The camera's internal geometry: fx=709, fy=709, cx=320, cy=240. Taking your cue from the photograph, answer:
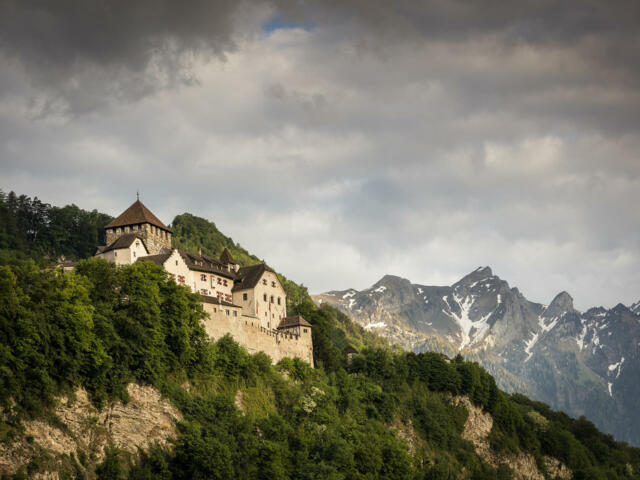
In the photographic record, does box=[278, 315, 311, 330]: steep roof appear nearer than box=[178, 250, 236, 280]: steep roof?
No

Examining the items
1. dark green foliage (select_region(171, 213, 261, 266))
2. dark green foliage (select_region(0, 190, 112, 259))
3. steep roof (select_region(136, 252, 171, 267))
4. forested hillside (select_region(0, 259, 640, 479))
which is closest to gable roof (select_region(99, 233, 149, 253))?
steep roof (select_region(136, 252, 171, 267))

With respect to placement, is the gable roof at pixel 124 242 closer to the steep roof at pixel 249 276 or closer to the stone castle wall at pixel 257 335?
the steep roof at pixel 249 276

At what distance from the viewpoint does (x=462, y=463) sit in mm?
101062

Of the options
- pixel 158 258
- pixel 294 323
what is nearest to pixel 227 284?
pixel 294 323

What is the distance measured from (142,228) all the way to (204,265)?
367 inches

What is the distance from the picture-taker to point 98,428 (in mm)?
57562

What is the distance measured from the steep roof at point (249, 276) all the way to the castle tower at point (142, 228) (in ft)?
33.9

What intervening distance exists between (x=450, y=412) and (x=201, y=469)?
56037 mm

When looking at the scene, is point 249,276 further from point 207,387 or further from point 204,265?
point 207,387

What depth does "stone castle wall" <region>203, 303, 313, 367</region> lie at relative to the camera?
79.9m

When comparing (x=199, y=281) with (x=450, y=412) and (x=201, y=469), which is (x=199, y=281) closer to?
(x=201, y=469)

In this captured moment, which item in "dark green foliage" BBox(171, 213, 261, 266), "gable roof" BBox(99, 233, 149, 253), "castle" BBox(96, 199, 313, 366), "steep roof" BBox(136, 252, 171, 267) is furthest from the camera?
"dark green foliage" BBox(171, 213, 261, 266)

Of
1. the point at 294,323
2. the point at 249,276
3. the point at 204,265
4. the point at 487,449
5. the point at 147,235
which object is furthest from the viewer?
the point at 487,449

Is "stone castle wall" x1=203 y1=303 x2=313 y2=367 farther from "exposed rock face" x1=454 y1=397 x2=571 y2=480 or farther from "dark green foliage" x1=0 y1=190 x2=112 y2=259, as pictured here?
"dark green foliage" x1=0 y1=190 x2=112 y2=259
